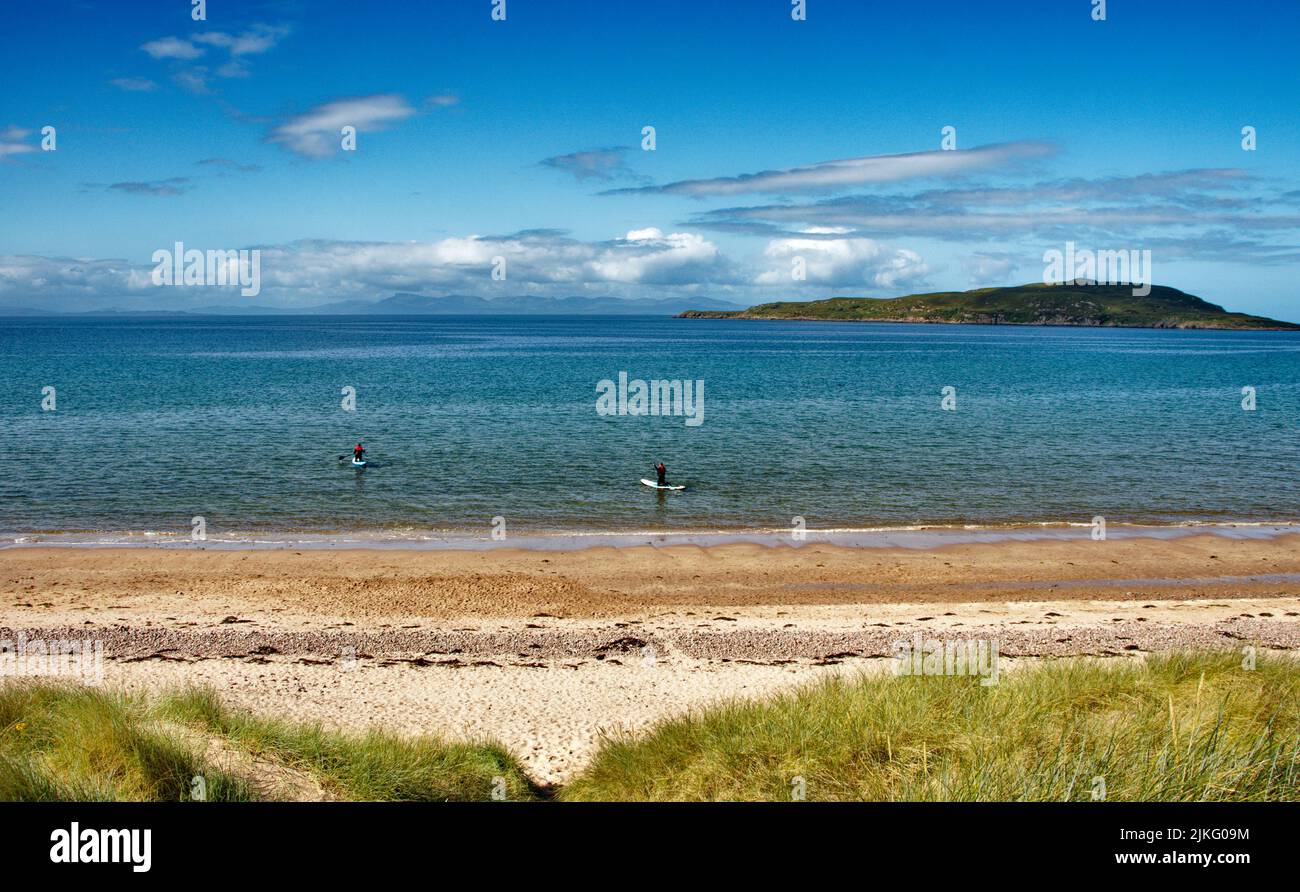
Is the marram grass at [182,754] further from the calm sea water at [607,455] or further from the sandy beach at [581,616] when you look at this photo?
the calm sea water at [607,455]

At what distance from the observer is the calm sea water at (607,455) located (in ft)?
95.0

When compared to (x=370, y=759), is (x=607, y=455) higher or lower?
higher

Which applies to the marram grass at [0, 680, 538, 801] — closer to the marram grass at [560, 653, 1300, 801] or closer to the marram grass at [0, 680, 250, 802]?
the marram grass at [0, 680, 250, 802]

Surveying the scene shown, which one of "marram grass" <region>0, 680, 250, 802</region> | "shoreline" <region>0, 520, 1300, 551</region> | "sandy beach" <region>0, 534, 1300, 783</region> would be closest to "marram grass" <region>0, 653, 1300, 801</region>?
"marram grass" <region>0, 680, 250, 802</region>

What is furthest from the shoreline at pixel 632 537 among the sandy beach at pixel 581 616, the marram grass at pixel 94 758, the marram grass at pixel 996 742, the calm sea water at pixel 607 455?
the marram grass at pixel 94 758

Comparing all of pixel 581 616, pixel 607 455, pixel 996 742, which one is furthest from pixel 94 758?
pixel 607 455

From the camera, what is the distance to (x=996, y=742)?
26.3ft

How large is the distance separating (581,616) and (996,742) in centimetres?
1236

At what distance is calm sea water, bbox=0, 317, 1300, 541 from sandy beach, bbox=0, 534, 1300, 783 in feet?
12.3

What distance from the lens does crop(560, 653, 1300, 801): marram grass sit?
690 cm

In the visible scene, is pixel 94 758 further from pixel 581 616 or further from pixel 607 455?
pixel 607 455

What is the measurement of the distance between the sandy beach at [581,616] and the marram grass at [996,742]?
2.84m

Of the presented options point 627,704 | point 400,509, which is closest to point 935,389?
point 400,509
